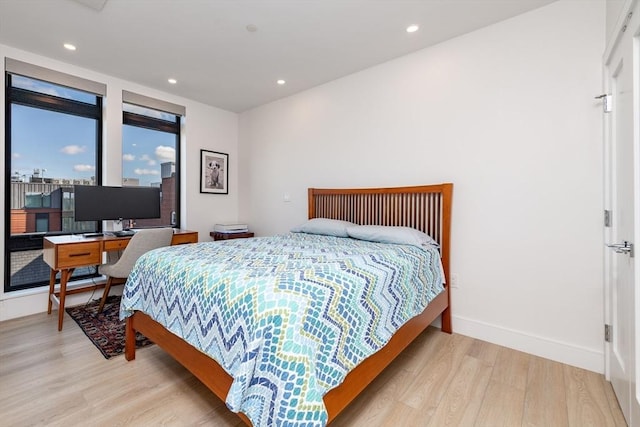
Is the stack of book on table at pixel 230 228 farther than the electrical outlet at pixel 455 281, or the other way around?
the stack of book on table at pixel 230 228

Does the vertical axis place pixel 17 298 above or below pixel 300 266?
below

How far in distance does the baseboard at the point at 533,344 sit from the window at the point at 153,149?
12.3 ft

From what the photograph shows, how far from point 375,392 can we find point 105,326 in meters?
2.38

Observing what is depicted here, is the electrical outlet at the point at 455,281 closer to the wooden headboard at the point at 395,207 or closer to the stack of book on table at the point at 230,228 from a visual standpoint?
the wooden headboard at the point at 395,207

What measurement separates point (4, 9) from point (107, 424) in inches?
115

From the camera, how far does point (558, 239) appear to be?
204cm

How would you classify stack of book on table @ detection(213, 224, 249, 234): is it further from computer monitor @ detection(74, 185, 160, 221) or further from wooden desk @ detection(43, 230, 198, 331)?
wooden desk @ detection(43, 230, 198, 331)

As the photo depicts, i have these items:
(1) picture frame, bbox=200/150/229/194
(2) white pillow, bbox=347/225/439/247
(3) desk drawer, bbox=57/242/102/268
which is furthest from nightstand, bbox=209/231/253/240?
(2) white pillow, bbox=347/225/439/247

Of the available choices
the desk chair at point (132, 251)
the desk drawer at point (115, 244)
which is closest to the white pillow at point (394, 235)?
the desk chair at point (132, 251)

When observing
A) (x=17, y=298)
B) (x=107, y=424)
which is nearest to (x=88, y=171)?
→ (x=17, y=298)

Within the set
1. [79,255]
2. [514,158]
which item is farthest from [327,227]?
[79,255]

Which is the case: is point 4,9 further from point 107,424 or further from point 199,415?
point 199,415

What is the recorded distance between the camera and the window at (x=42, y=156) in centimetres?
283

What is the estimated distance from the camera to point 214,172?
13.9ft
